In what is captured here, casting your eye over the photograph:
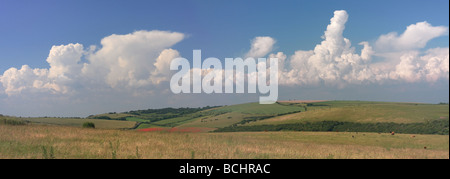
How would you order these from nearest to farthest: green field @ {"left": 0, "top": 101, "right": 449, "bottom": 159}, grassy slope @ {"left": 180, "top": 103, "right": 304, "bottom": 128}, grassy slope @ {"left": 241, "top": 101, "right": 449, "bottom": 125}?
1. green field @ {"left": 0, "top": 101, "right": 449, "bottom": 159}
2. grassy slope @ {"left": 241, "top": 101, "right": 449, "bottom": 125}
3. grassy slope @ {"left": 180, "top": 103, "right": 304, "bottom": 128}

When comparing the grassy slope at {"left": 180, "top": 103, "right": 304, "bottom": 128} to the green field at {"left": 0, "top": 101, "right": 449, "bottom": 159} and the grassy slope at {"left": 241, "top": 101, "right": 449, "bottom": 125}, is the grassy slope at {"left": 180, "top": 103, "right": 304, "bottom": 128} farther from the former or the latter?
the grassy slope at {"left": 241, "top": 101, "right": 449, "bottom": 125}

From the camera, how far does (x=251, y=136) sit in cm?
3666

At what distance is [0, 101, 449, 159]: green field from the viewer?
16.2m

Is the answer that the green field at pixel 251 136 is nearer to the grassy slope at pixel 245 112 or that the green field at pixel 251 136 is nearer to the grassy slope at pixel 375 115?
the grassy slope at pixel 375 115

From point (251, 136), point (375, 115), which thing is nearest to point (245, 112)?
point (375, 115)

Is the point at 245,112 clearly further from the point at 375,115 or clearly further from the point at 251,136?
the point at 251,136

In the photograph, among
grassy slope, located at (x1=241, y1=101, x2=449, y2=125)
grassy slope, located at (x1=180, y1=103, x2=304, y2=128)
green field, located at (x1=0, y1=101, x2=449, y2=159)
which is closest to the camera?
green field, located at (x1=0, y1=101, x2=449, y2=159)

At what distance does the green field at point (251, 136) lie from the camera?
1623cm

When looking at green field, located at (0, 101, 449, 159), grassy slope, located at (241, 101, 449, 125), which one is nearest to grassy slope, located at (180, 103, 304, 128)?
green field, located at (0, 101, 449, 159)

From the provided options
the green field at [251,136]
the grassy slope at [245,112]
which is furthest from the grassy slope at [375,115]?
the grassy slope at [245,112]
